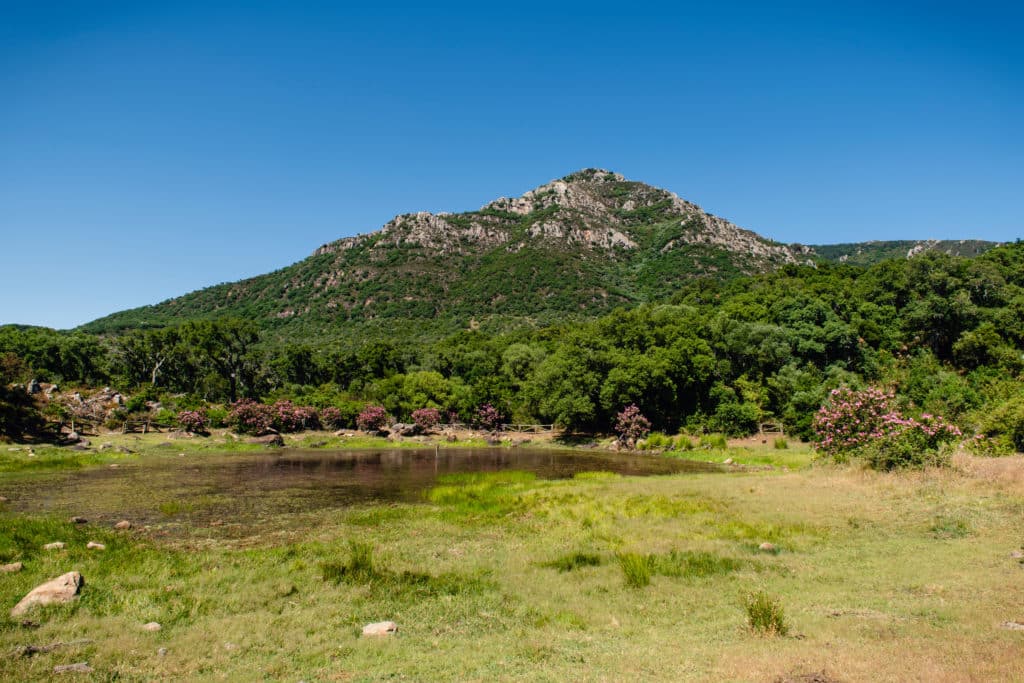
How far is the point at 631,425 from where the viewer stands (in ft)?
194

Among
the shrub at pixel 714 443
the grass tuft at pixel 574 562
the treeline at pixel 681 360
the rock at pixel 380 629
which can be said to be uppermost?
the treeline at pixel 681 360

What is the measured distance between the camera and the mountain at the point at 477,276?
146 metres

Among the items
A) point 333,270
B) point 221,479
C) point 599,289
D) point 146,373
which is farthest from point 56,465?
point 333,270

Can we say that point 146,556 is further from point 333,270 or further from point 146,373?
point 333,270

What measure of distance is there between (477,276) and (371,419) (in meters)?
98.7

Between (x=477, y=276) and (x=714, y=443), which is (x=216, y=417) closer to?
(x=714, y=443)

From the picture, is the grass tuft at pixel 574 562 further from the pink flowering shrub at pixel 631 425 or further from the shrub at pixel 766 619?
the pink flowering shrub at pixel 631 425

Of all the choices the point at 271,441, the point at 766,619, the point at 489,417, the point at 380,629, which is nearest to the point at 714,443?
the point at 489,417

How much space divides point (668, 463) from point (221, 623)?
38805mm

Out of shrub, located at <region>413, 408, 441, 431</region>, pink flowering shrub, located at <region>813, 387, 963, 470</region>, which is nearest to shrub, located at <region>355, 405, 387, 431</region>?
shrub, located at <region>413, 408, 441, 431</region>

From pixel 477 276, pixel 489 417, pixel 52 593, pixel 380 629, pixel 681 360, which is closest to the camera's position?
pixel 380 629

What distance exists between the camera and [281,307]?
15962 centimetres

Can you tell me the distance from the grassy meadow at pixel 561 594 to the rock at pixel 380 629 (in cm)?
24

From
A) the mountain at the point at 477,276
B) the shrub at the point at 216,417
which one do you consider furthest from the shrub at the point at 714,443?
the mountain at the point at 477,276
